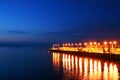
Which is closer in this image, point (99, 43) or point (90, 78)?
point (90, 78)

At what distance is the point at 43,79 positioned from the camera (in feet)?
156

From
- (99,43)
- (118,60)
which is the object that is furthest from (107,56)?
(99,43)

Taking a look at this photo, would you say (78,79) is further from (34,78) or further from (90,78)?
(34,78)

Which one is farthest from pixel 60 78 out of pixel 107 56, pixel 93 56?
pixel 93 56

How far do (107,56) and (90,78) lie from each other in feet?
148

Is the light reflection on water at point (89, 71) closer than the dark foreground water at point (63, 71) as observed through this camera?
Yes

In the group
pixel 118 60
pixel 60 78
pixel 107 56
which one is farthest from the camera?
pixel 107 56

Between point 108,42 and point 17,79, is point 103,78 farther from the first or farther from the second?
point 108,42

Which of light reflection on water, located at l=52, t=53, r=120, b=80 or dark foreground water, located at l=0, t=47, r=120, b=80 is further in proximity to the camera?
dark foreground water, located at l=0, t=47, r=120, b=80

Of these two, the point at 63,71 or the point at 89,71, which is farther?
the point at 63,71

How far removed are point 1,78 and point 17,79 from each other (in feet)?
10.2

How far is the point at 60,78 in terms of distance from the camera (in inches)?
1831

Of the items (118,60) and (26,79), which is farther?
(118,60)

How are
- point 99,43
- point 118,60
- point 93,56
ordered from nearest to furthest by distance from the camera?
1. point 118,60
2. point 93,56
3. point 99,43
